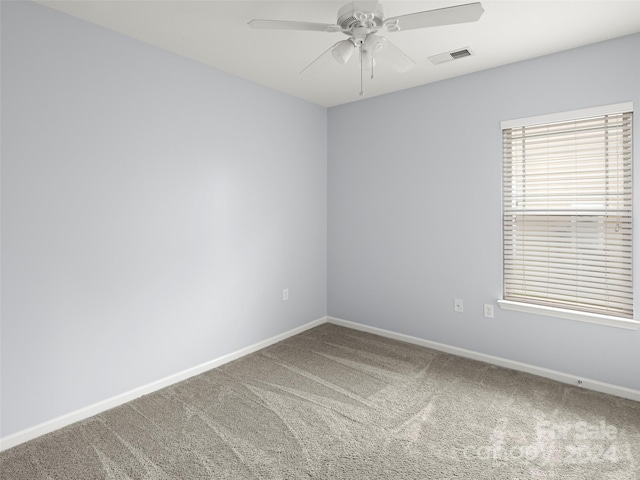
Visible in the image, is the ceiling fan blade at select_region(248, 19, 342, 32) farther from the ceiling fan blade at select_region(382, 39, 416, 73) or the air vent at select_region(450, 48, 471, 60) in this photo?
the air vent at select_region(450, 48, 471, 60)

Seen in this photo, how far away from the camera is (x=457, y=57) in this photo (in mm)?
2898

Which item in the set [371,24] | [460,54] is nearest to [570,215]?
[460,54]

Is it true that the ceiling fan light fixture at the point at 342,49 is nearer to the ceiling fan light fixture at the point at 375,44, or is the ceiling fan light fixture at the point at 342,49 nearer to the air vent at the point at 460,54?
the ceiling fan light fixture at the point at 375,44

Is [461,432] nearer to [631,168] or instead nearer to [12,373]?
[631,168]

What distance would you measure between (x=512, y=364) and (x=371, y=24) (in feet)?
9.19

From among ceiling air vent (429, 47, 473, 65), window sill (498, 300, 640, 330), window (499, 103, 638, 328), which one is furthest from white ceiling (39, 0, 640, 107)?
window sill (498, 300, 640, 330)

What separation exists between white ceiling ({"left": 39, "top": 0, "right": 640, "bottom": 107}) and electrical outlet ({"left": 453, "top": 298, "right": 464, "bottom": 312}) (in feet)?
6.59

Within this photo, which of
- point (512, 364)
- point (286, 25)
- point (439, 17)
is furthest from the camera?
point (512, 364)

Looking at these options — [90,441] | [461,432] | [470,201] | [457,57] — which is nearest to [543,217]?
[470,201]

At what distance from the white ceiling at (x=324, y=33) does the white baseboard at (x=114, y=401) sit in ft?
8.12

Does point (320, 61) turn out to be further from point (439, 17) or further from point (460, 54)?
point (460, 54)

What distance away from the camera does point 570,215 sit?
2832 mm

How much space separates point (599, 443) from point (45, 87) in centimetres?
383

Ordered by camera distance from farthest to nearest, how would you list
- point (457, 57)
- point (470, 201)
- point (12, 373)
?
point (470, 201) < point (457, 57) < point (12, 373)
